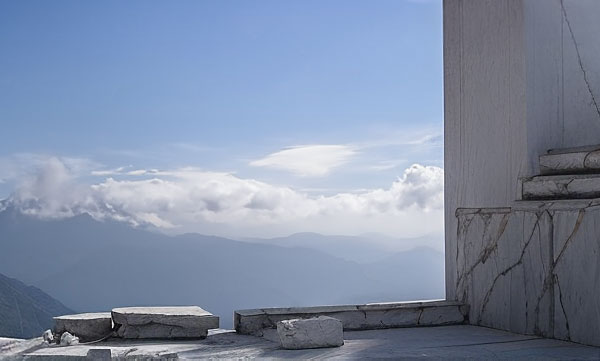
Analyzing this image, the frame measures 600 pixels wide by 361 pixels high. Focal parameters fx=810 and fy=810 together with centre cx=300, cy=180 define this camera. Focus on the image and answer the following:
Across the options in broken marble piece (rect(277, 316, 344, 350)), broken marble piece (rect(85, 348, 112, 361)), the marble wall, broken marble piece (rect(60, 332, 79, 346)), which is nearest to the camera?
broken marble piece (rect(85, 348, 112, 361))

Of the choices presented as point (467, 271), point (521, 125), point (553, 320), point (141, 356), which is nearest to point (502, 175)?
point (521, 125)

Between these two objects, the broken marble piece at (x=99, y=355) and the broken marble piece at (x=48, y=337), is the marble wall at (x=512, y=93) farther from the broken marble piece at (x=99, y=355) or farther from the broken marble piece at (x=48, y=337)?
the broken marble piece at (x=48, y=337)

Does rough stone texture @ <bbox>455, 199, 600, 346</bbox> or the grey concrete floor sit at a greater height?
rough stone texture @ <bbox>455, 199, 600, 346</bbox>

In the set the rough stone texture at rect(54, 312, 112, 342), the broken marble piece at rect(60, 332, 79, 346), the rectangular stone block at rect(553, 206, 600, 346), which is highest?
the rectangular stone block at rect(553, 206, 600, 346)

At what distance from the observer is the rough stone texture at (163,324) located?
15.8 feet

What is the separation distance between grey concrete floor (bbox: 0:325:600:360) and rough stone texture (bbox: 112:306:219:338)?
90mm

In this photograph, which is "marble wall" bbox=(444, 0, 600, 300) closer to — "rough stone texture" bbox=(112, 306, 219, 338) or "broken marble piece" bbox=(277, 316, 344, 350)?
"broken marble piece" bbox=(277, 316, 344, 350)

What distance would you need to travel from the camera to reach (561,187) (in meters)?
4.84

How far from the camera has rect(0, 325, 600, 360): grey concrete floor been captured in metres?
4.13

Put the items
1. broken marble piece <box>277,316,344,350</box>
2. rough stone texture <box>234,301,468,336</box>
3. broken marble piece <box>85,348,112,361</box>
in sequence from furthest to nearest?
rough stone texture <box>234,301,468,336</box>, broken marble piece <box>277,316,344,350</box>, broken marble piece <box>85,348,112,361</box>

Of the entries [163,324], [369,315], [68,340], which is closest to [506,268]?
[369,315]

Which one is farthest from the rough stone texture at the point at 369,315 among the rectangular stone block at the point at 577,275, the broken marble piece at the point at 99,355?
the broken marble piece at the point at 99,355

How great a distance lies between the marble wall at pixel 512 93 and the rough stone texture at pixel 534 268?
0.57ft

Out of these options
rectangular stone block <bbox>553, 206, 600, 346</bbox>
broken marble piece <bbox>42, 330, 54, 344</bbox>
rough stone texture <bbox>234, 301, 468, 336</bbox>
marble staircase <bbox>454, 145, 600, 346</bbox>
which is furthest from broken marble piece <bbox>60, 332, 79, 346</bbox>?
rectangular stone block <bbox>553, 206, 600, 346</bbox>
